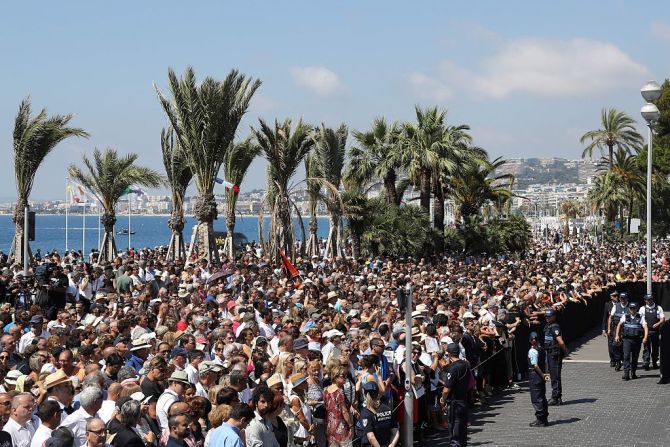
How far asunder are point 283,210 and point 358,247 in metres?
6.83

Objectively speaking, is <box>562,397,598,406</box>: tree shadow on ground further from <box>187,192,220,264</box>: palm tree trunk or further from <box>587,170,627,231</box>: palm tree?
<box>587,170,627,231</box>: palm tree

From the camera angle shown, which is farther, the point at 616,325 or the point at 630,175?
the point at 630,175

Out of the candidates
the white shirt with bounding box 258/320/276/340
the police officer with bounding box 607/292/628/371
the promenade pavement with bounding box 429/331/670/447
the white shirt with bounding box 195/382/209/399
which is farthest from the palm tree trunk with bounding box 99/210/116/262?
the white shirt with bounding box 195/382/209/399

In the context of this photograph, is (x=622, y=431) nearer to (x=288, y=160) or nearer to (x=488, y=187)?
(x=288, y=160)

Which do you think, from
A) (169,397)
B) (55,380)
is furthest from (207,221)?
(55,380)

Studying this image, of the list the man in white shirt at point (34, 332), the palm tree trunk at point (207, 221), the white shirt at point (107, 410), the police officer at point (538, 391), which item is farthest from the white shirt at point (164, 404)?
the palm tree trunk at point (207, 221)

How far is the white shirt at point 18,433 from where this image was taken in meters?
7.68

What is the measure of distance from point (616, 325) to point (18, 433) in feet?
48.6

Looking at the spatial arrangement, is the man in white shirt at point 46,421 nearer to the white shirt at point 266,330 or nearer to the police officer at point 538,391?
the white shirt at point 266,330

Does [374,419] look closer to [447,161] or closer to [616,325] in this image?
[616,325]

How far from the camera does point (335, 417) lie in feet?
34.6

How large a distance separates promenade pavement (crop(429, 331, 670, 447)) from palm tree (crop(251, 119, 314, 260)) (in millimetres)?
13461

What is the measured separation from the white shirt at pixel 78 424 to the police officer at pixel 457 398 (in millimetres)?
6143

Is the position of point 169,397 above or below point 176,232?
below
